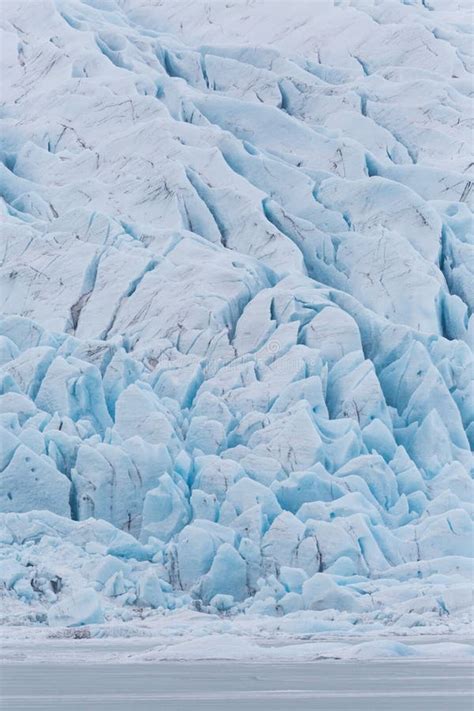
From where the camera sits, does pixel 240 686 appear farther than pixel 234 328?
No

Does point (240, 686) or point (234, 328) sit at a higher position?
point (240, 686)

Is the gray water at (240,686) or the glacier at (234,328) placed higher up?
the gray water at (240,686)

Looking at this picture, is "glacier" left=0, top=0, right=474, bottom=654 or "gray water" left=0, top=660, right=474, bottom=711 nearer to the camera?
"gray water" left=0, top=660, right=474, bottom=711

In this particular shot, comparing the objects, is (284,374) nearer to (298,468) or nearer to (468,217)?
(298,468)

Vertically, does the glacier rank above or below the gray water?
below

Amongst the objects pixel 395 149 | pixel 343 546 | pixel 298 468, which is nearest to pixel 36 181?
pixel 395 149
